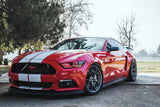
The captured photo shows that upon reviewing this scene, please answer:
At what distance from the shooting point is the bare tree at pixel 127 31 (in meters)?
33.8

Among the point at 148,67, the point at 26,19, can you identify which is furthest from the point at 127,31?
the point at 26,19

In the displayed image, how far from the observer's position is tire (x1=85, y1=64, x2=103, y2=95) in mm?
4562

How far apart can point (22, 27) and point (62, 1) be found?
7186 millimetres

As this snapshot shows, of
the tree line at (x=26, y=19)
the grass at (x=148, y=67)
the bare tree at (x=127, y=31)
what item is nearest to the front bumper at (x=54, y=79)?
the tree line at (x=26, y=19)

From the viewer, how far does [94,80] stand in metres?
4.75

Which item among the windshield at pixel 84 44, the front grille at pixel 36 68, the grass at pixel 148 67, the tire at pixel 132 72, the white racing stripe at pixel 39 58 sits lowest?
the grass at pixel 148 67

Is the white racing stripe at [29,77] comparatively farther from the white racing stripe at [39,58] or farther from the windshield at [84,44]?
the windshield at [84,44]

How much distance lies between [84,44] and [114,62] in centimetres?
90

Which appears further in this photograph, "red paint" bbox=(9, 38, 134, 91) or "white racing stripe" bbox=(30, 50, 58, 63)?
"white racing stripe" bbox=(30, 50, 58, 63)

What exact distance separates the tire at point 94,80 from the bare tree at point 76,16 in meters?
19.0

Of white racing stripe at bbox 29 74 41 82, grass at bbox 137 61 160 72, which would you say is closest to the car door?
white racing stripe at bbox 29 74 41 82

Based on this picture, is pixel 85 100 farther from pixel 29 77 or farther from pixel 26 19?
pixel 26 19

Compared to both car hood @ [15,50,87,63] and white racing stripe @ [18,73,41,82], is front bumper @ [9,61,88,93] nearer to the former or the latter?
white racing stripe @ [18,73,41,82]

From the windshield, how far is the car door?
26cm
